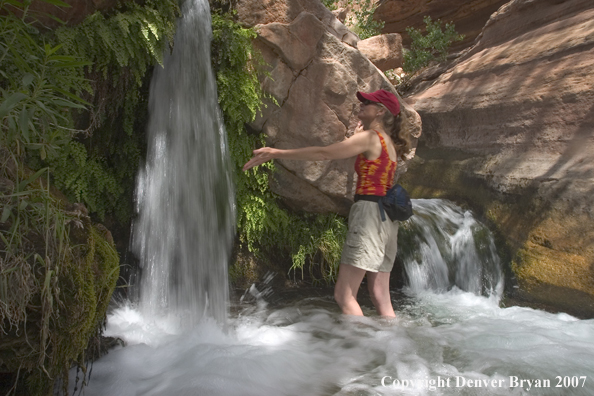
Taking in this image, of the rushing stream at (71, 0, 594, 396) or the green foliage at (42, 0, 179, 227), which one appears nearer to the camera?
the rushing stream at (71, 0, 594, 396)

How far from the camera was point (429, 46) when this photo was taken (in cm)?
1361

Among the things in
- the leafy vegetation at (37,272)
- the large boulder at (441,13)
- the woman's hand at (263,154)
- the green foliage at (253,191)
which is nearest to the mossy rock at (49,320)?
the leafy vegetation at (37,272)

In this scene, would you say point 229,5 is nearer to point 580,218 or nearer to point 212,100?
point 212,100

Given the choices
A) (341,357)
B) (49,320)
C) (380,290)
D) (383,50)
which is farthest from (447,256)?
(383,50)

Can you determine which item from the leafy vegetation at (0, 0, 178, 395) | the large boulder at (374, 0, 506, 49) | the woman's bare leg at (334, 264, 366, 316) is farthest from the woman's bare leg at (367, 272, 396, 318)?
the large boulder at (374, 0, 506, 49)

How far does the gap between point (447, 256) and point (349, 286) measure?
2.95m

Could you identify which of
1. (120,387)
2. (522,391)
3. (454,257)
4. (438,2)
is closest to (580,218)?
(454,257)

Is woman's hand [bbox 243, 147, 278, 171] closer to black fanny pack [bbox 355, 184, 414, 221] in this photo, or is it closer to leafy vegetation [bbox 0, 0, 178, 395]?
black fanny pack [bbox 355, 184, 414, 221]

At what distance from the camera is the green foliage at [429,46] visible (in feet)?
44.1

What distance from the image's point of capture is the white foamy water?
3441 millimetres

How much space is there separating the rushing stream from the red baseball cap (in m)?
1.93

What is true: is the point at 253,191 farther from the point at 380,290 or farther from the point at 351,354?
the point at 351,354

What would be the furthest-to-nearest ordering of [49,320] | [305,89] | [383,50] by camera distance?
[383,50]
[305,89]
[49,320]

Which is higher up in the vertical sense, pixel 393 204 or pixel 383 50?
pixel 383 50
